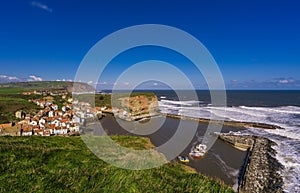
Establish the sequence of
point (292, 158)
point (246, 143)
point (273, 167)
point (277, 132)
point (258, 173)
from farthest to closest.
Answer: point (277, 132)
point (246, 143)
point (292, 158)
point (273, 167)
point (258, 173)

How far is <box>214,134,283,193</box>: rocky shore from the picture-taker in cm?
1578

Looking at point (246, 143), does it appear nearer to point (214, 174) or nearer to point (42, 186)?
point (214, 174)

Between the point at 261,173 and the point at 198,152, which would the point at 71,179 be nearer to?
the point at 261,173

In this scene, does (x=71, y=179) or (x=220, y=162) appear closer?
(x=71, y=179)

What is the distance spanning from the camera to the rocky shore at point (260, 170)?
15781mm

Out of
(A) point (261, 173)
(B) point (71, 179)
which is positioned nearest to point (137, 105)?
(A) point (261, 173)

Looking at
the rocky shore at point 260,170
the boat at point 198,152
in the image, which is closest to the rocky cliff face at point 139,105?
the rocky shore at point 260,170

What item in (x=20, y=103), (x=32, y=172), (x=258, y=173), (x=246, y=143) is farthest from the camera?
(x=20, y=103)

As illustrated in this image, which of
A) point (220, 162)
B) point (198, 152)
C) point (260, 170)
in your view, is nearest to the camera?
point (260, 170)

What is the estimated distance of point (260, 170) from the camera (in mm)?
19094

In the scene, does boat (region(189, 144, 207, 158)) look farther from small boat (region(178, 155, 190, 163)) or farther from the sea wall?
the sea wall

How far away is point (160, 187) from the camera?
17.7 ft

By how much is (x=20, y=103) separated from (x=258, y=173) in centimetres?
7578

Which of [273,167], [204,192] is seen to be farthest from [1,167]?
[273,167]
